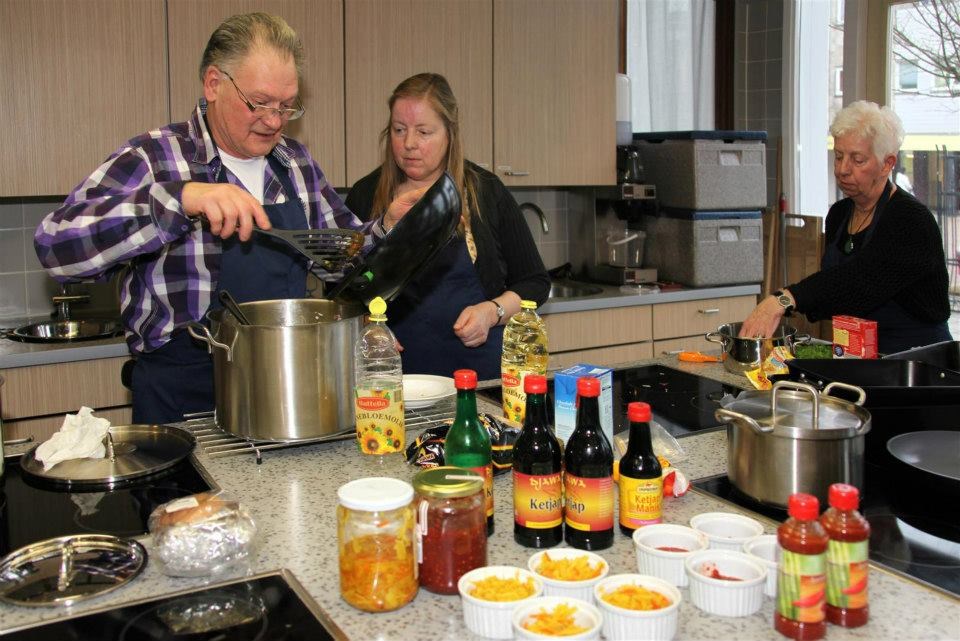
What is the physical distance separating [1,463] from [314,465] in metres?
0.48

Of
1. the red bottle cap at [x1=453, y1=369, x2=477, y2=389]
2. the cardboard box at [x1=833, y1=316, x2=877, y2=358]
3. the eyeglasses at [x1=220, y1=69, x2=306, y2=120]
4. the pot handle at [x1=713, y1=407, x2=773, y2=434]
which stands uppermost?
the eyeglasses at [x1=220, y1=69, x2=306, y2=120]

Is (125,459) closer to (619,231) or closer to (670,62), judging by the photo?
(619,231)

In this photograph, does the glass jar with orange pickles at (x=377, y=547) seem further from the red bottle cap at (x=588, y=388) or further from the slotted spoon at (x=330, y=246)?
the slotted spoon at (x=330, y=246)

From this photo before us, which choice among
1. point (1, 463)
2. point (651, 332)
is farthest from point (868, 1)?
point (1, 463)

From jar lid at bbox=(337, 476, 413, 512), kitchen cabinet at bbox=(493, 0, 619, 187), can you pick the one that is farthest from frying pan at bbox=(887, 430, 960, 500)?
kitchen cabinet at bbox=(493, 0, 619, 187)

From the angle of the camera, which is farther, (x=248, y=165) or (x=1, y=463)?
(x=248, y=165)

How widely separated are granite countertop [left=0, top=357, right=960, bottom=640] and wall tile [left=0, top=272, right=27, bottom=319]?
5.81ft

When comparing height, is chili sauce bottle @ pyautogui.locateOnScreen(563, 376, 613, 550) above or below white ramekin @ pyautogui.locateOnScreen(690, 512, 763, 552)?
above

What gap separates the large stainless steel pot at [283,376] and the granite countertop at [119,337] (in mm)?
1179

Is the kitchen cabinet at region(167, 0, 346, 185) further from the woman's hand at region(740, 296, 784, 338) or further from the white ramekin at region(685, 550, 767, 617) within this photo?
the white ramekin at region(685, 550, 767, 617)

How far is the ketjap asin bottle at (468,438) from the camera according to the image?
3.88ft

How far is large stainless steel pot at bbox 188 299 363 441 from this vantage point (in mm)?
1402

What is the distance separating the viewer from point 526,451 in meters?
1.11

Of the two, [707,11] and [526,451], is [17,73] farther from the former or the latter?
[707,11]
